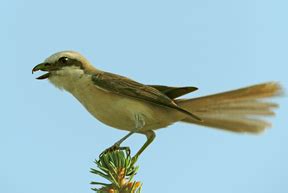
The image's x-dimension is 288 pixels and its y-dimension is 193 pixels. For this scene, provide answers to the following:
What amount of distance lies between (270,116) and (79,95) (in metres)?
2.11

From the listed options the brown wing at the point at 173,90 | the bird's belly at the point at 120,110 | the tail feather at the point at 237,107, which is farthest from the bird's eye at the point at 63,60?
the tail feather at the point at 237,107

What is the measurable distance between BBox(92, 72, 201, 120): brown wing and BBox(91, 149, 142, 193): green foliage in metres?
1.27

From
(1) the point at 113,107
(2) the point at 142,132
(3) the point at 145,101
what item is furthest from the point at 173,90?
(1) the point at 113,107

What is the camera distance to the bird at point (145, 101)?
18.1 feet

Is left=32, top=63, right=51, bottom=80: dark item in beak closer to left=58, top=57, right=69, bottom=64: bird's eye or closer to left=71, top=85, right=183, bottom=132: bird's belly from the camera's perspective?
left=58, top=57, right=69, bottom=64: bird's eye

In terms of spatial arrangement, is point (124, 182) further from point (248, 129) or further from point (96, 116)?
point (248, 129)

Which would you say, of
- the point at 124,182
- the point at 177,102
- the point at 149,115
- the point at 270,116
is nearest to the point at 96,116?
the point at 149,115

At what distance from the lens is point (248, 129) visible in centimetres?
595

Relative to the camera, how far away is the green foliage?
159 inches

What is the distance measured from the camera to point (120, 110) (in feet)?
18.0

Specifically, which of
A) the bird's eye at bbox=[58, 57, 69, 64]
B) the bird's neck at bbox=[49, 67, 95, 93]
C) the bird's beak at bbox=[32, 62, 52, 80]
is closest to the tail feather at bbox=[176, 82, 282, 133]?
the bird's neck at bbox=[49, 67, 95, 93]

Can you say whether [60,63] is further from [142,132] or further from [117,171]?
[117,171]

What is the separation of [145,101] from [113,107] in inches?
14.7

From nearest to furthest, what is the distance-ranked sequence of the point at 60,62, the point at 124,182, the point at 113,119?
the point at 124,182 < the point at 113,119 < the point at 60,62
